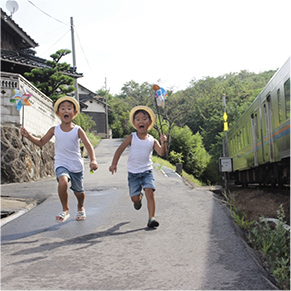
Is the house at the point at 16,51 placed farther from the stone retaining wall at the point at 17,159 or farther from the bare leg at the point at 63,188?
the bare leg at the point at 63,188

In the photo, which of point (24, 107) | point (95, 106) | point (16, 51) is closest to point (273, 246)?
point (24, 107)

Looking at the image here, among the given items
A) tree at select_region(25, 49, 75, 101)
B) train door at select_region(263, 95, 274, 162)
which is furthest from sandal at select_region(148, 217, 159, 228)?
tree at select_region(25, 49, 75, 101)

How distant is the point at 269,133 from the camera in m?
11.1

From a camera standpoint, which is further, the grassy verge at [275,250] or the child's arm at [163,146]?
the child's arm at [163,146]

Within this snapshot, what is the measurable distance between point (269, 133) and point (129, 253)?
7.46 m

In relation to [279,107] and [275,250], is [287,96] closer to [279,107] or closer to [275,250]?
[279,107]

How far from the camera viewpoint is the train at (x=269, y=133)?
30.0ft

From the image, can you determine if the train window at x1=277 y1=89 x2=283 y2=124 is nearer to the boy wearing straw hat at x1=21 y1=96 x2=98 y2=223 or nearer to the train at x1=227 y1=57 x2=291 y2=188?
the train at x1=227 y1=57 x2=291 y2=188

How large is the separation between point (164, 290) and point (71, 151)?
6.67 feet

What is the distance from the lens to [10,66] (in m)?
24.4

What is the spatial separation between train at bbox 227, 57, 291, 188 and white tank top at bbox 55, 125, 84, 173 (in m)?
5.22

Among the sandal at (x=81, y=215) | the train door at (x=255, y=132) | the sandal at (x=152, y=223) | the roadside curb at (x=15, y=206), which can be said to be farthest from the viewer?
the train door at (x=255, y=132)

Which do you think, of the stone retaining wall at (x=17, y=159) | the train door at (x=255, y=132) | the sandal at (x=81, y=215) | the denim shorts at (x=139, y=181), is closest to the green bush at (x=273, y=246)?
the denim shorts at (x=139, y=181)

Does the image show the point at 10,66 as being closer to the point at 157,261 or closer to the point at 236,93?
the point at 157,261
